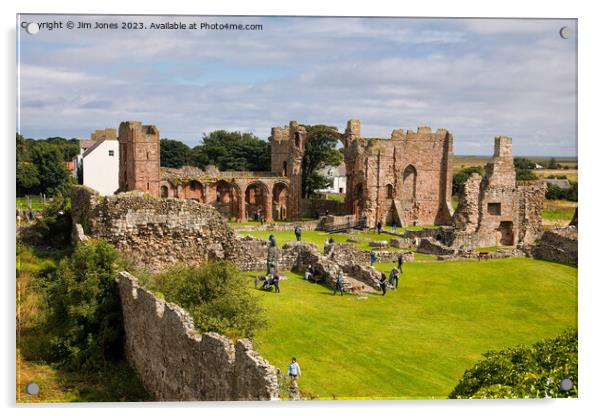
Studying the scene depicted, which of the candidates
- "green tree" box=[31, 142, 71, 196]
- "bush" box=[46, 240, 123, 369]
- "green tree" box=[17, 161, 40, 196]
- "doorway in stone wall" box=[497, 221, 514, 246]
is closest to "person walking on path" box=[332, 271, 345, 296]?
"bush" box=[46, 240, 123, 369]

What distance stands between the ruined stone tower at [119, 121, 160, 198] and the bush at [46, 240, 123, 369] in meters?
31.4

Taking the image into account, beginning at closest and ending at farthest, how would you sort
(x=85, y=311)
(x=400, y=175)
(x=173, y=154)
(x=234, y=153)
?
(x=85, y=311) → (x=400, y=175) → (x=234, y=153) → (x=173, y=154)

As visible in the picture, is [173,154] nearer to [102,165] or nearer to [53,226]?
[102,165]

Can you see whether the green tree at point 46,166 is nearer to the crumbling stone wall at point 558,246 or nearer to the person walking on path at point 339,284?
the person walking on path at point 339,284

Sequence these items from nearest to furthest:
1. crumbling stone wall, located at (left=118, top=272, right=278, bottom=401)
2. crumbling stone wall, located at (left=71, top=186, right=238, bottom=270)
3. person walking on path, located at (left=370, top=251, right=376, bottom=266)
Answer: crumbling stone wall, located at (left=118, top=272, right=278, bottom=401) → crumbling stone wall, located at (left=71, top=186, right=238, bottom=270) → person walking on path, located at (left=370, top=251, right=376, bottom=266)

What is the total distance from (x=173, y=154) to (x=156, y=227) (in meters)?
79.9

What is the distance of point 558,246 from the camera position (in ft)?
96.9

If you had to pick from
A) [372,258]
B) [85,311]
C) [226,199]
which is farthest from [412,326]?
[226,199]

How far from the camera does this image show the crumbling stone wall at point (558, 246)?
2845 cm

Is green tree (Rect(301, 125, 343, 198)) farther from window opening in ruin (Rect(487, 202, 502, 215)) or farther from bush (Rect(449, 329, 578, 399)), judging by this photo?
bush (Rect(449, 329, 578, 399))

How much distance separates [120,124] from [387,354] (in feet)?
122

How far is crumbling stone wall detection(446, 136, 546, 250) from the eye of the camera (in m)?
38.2

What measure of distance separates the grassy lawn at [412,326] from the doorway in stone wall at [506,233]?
40.5 feet

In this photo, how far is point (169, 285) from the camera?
18.0 metres
